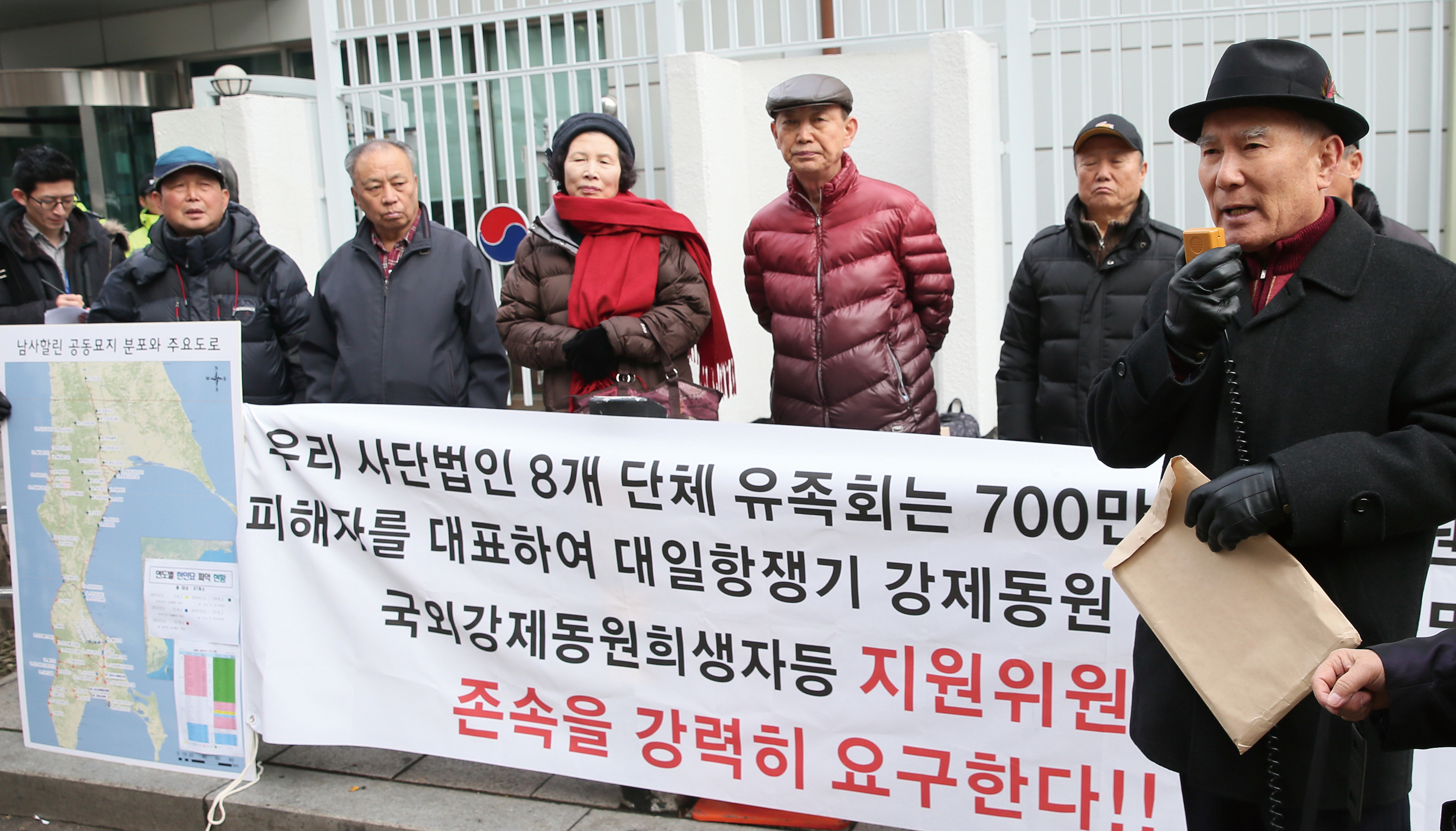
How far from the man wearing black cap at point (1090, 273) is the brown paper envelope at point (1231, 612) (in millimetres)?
2132

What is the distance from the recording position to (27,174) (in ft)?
20.7

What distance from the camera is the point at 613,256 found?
13.8 ft

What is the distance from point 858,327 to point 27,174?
4779mm

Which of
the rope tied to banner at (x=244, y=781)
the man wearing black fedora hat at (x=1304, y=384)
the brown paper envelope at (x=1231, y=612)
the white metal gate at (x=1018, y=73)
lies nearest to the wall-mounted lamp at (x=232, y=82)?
the white metal gate at (x=1018, y=73)

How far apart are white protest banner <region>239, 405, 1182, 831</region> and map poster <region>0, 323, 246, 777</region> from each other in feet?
0.50

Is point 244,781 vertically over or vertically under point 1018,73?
under

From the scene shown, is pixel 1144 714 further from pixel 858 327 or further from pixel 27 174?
pixel 27 174

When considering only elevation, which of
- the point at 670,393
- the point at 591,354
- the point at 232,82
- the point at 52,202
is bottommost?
the point at 670,393

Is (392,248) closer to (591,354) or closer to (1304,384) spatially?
(591,354)

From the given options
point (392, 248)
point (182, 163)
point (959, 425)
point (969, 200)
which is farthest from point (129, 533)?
point (969, 200)

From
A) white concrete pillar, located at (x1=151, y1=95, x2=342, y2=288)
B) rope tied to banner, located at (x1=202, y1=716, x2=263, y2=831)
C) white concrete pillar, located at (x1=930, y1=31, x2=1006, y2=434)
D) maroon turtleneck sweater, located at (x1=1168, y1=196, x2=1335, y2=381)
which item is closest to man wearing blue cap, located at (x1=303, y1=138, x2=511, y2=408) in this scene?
rope tied to banner, located at (x1=202, y1=716, x2=263, y2=831)

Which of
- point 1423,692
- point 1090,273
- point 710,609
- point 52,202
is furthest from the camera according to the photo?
point 52,202

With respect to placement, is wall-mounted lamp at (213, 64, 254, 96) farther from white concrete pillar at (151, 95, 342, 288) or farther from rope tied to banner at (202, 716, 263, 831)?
rope tied to banner at (202, 716, 263, 831)

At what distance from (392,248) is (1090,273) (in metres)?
2.53
